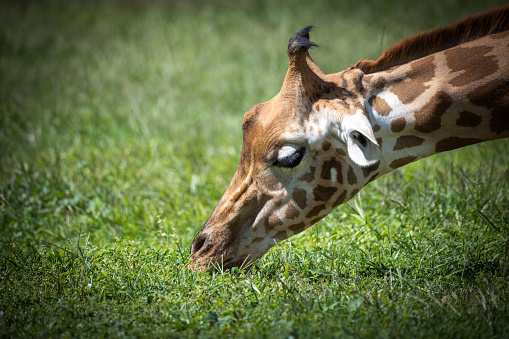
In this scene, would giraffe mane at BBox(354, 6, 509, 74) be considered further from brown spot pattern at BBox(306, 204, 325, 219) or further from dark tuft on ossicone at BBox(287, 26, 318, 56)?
brown spot pattern at BBox(306, 204, 325, 219)

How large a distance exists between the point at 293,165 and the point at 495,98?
1236 millimetres

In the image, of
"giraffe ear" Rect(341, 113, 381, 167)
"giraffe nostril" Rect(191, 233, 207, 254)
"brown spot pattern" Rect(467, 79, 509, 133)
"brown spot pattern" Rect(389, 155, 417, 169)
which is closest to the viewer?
"giraffe ear" Rect(341, 113, 381, 167)

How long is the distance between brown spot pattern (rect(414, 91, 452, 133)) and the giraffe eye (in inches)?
28.1

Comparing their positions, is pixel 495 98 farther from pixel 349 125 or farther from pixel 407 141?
pixel 349 125

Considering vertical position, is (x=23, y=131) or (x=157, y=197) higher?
(x=23, y=131)

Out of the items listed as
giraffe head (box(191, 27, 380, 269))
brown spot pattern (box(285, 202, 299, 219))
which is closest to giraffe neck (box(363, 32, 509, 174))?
giraffe head (box(191, 27, 380, 269))

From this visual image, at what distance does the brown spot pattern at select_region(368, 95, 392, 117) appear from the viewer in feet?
10.3

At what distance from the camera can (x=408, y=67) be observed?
3252mm

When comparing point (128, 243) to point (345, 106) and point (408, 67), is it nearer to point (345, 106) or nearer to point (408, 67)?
point (345, 106)

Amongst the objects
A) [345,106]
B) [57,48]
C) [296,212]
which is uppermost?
[57,48]

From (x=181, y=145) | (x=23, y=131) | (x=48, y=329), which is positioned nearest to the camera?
(x=48, y=329)

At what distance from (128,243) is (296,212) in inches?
47.6

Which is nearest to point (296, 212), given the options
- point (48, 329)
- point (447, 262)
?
point (447, 262)

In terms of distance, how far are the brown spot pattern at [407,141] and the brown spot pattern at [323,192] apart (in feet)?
1.52
